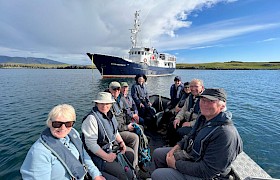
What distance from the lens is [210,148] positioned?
201cm

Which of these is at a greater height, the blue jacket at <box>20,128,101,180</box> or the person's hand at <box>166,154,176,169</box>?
the blue jacket at <box>20,128,101,180</box>

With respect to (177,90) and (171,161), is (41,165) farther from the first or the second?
(177,90)

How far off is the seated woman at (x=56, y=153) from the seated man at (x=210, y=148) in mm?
1213

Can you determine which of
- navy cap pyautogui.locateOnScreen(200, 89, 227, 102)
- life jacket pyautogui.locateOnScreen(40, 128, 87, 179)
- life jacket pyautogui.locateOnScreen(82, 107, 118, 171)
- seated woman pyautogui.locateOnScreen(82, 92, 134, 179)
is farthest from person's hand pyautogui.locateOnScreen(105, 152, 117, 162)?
navy cap pyautogui.locateOnScreen(200, 89, 227, 102)

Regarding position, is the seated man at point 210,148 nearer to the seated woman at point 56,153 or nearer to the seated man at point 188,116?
the seated woman at point 56,153

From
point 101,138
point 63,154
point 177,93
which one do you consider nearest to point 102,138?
point 101,138

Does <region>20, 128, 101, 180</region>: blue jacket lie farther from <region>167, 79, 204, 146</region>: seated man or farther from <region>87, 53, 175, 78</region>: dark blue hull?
<region>87, 53, 175, 78</region>: dark blue hull

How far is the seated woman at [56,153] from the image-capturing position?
1.74 metres

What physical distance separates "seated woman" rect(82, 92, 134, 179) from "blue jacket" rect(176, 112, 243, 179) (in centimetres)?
119

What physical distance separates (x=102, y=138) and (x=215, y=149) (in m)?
1.82

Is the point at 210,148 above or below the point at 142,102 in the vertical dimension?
above

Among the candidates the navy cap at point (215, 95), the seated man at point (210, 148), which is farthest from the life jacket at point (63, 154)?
the navy cap at point (215, 95)

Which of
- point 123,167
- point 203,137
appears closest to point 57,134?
point 123,167

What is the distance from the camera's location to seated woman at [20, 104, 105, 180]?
1.74 metres
